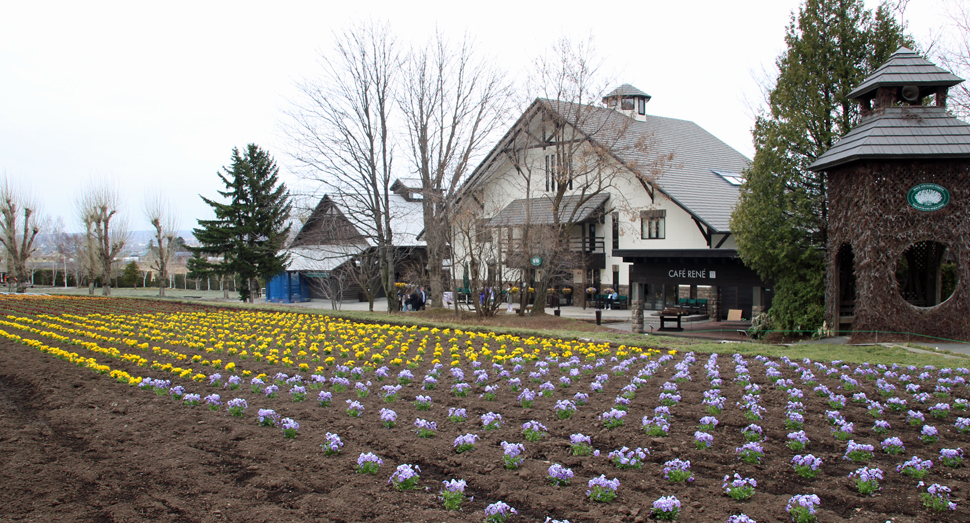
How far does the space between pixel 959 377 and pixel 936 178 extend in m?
6.87

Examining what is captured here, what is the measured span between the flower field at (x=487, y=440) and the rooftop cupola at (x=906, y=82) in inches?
335

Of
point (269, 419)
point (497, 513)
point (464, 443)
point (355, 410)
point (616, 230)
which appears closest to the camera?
point (497, 513)

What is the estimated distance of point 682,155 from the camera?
112ft

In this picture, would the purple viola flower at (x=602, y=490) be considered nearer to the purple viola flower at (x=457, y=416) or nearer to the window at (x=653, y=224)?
the purple viola flower at (x=457, y=416)

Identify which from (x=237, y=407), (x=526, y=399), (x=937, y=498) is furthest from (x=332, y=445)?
(x=937, y=498)

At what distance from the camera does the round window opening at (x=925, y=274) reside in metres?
16.0

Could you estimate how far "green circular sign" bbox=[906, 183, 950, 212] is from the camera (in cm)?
1404

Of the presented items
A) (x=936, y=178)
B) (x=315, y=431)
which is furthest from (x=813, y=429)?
(x=936, y=178)

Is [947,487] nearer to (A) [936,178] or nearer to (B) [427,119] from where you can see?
(A) [936,178]

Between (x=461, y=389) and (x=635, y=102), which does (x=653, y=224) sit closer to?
(x=635, y=102)

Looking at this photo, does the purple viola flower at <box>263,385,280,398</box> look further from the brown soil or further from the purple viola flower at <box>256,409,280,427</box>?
the brown soil

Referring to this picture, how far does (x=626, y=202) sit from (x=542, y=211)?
6.98m

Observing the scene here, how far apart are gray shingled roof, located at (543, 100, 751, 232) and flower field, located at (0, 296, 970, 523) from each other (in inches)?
669

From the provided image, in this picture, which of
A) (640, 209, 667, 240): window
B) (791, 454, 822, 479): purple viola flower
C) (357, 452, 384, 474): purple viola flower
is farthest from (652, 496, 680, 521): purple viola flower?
(640, 209, 667, 240): window
